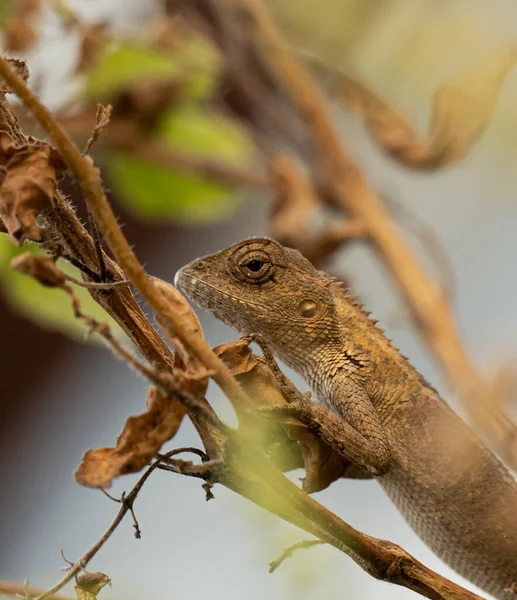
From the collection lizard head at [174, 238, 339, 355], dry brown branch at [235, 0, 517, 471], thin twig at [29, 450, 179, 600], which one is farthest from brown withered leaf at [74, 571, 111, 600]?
dry brown branch at [235, 0, 517, 471]

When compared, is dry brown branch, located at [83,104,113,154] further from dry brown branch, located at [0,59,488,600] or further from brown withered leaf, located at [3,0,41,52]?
brown withered leaf, located at [3,0,41,52]

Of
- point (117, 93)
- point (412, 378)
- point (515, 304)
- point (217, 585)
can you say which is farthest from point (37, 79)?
point (515, 304)

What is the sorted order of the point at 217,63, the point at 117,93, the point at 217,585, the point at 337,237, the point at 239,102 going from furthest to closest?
the point at 239,102
the point at 217,63
the point at 117,93
the point at 337,237
the point at 217,585

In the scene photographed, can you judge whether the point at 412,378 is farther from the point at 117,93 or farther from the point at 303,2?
the point at 303,2

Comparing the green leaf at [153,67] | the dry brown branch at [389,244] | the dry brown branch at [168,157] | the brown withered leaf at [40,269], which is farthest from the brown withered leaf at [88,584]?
the dry brown branch at [168,157]

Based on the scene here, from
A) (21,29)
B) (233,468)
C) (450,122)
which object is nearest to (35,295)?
(21,29)

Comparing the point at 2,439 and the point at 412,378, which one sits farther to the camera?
the point at 2,439

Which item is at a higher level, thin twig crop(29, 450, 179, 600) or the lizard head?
the lizard head
